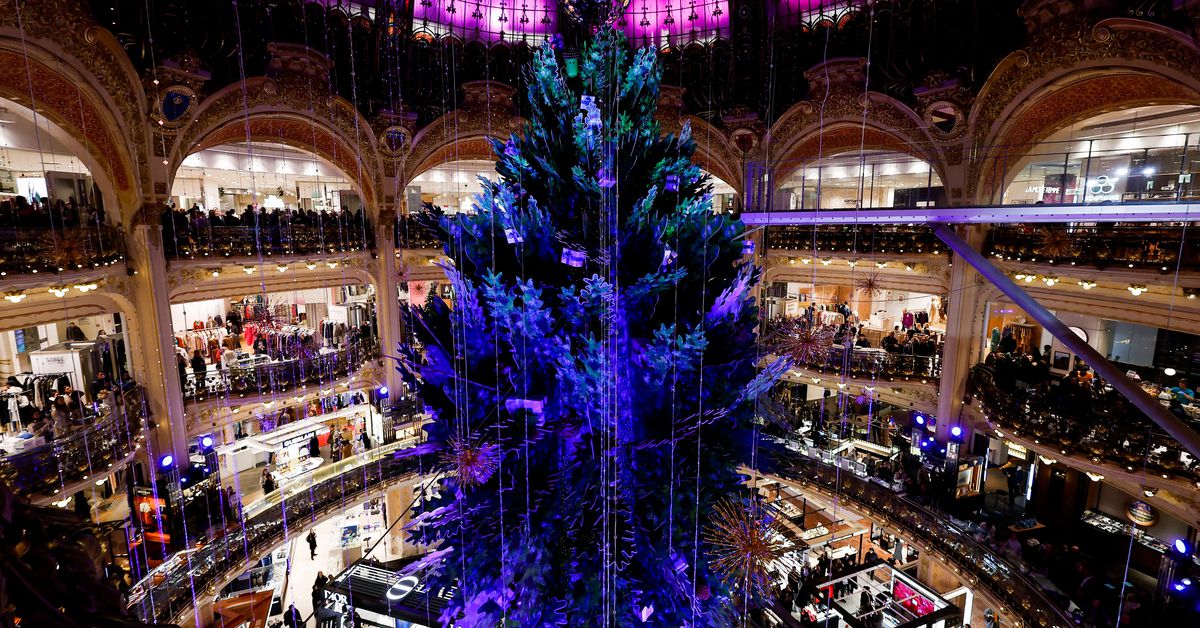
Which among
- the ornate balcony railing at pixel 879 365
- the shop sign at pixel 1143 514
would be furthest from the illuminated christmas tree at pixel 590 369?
the shop sign at pixel 1143 514

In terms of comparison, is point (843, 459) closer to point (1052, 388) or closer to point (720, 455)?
point (1052, 388)

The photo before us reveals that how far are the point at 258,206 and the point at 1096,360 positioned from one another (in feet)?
62.4

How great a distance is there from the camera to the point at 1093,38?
9.82 meters

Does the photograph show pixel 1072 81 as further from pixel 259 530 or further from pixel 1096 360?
pixel 259 530

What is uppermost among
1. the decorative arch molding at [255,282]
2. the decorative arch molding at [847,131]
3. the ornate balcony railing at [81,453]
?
the decorative arch molding at [847,131]

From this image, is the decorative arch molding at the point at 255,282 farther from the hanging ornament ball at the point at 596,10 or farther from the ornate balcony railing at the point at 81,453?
the hanging ornament ball at the point at 596,10

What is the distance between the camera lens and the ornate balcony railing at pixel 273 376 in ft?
43.1

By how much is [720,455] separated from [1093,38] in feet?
38.7

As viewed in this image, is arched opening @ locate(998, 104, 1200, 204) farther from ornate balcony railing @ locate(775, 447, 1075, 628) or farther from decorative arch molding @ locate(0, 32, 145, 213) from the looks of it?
decorative arch molding @ locate(0, 32, 145, 213)

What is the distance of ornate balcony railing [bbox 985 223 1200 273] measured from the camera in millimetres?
8727

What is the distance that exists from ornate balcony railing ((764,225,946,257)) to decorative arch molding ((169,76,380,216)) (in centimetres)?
1134

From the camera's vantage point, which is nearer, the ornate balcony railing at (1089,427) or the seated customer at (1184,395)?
the ornate balcony railing at (1089,427)

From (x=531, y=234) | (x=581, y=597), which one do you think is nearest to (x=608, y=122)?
(x=531, y=234)

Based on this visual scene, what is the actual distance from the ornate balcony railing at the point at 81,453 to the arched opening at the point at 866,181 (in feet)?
51.3
